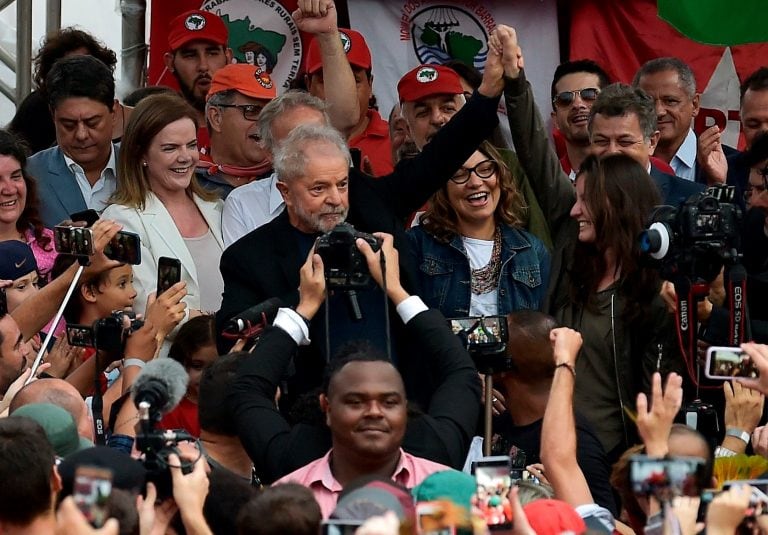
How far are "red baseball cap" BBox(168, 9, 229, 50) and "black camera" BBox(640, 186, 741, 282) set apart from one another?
3364 mm

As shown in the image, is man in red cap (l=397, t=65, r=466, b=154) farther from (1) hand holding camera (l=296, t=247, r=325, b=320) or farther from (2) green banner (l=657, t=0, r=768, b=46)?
(1) hand holding camera (l=296, t=247, r=325, b=320)

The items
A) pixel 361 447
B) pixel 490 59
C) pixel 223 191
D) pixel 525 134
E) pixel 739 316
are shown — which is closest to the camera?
pixel 361 447

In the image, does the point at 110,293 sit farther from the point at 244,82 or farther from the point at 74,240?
the point at 244,82

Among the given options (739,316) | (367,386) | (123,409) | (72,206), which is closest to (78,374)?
(123,409)

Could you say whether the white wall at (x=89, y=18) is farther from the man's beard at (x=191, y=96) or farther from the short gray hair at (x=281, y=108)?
the short gray hair at (x=281, y=108)

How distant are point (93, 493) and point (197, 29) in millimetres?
4740

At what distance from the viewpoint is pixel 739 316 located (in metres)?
6.11

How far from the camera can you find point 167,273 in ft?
22.0

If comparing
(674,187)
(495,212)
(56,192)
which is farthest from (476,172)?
(56,192)

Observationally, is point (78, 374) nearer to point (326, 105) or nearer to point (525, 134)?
point (326, 105)

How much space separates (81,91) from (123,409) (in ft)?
6.89

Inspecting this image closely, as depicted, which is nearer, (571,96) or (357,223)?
(357,223)

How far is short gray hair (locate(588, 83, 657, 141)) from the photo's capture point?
7.34 meters

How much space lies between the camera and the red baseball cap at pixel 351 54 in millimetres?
8336
